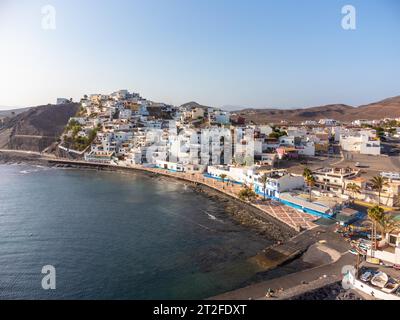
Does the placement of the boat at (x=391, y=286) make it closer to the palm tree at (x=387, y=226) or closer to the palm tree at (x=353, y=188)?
the palm tree at (x=387, y=226)

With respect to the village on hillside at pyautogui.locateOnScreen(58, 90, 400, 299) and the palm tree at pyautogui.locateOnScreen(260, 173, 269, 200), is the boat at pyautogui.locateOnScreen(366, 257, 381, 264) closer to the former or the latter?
the village on hillside at pyautogui.locateOnScreen(58, 90, 400, 299)

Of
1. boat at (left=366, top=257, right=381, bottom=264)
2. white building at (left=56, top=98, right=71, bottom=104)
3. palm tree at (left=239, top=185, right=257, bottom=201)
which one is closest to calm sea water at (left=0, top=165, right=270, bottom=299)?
palm tree at (left=239, top=185, right=257, bottom=201)

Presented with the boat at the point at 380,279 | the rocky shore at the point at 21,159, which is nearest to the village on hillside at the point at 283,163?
the boat at the point at 380,279

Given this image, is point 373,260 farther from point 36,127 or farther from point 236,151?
point 36,127

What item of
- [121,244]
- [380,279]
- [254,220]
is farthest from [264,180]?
[380,279]

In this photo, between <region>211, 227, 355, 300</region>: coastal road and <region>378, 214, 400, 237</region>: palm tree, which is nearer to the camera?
<region>211, 227, 355, 300</region>: coastal road

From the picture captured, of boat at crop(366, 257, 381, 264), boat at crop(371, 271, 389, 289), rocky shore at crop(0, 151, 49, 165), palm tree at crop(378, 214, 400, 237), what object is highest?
rocky shore at crop(0, 151, 49, 165)
